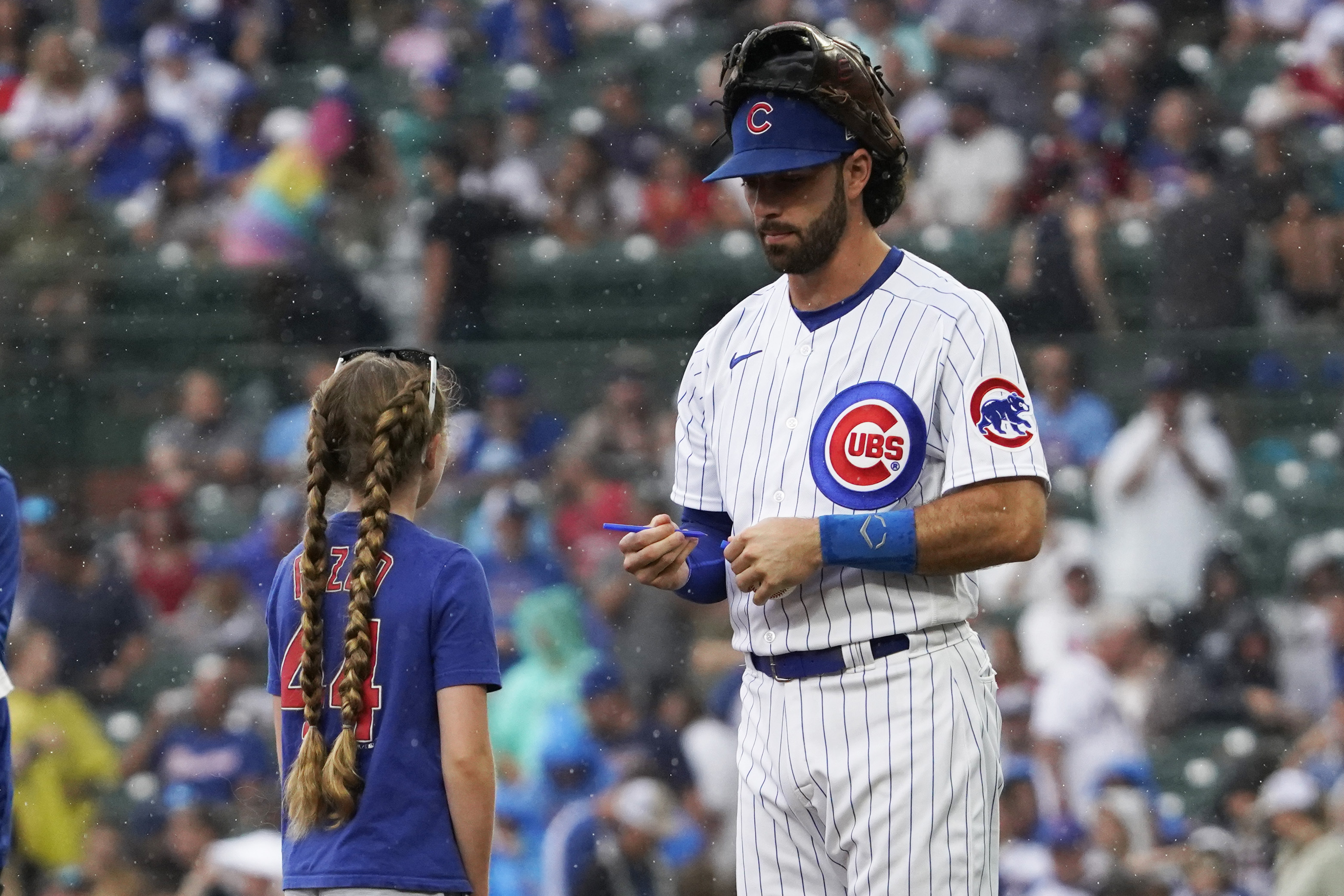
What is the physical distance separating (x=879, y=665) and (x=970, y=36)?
17.2 ft

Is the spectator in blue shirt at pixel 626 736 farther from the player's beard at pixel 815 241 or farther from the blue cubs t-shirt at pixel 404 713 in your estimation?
the player's beard at pixel 815 241

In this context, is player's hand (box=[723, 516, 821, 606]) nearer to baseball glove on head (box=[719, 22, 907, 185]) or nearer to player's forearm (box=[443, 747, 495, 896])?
player's forearm (box=[443, 747, 495, 896])

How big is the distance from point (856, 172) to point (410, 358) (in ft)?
2.30

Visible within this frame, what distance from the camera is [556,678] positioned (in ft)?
18.1

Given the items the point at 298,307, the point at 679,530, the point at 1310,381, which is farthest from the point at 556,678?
the point at 679,530

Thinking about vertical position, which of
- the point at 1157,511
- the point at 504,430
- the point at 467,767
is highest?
the point at 504,430

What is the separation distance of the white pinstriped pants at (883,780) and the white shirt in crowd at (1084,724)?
10.7 ft

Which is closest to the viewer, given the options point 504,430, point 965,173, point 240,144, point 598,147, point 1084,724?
point 1084,724

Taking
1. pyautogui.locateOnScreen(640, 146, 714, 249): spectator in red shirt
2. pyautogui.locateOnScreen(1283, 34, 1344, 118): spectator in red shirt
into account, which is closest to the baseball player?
pyautogui.locateOnScreen(640, 146, 714, 249): spectator in red shirt

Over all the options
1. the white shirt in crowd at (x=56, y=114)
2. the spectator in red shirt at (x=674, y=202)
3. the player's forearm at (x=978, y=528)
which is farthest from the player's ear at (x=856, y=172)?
the white shirt in crowd at (x=56, y=114)

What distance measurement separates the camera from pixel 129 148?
Result: 23.6ft

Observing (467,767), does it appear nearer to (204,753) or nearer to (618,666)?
(618,666)

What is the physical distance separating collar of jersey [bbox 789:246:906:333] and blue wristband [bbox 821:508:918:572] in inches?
13.4

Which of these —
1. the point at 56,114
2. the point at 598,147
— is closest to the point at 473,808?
the point at 598,147
